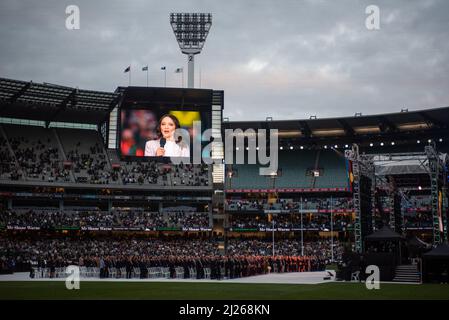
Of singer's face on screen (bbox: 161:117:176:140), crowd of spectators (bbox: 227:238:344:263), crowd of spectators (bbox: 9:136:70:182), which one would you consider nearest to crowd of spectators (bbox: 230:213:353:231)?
crowd of spectators (bbox: 227:238:344:263)

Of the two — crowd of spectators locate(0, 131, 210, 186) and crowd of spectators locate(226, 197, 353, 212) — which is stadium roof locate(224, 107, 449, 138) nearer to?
crowd of spectators locate(226, 197, 353, 212)

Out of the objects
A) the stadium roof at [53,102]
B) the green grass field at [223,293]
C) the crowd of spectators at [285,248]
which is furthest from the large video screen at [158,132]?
the green grass field at [223,293]

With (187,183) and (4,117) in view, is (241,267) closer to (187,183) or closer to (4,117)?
(187,183)

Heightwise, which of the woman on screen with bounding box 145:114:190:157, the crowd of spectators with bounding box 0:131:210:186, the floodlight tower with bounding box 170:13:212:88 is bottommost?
the crowd of spectators with bounding box 0:131:210:186

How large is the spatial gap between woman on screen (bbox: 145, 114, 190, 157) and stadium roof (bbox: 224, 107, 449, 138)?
27.1ft

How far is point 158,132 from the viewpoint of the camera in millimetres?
72312

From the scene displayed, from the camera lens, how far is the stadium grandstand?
6544 cm

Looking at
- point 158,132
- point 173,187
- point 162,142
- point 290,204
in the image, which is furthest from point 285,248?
point 158,132

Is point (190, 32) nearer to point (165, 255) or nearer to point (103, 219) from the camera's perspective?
point (103, 219)

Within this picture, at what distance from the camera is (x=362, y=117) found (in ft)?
238

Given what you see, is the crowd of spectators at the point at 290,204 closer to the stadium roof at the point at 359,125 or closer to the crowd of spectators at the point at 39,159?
the stadium roof at the point at 359,125

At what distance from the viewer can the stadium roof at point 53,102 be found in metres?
63.7
